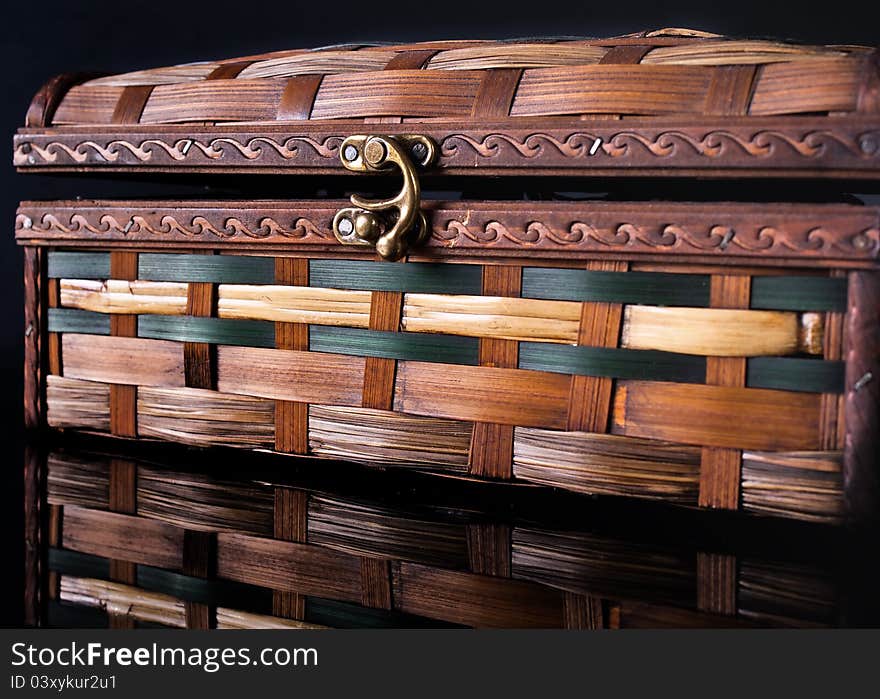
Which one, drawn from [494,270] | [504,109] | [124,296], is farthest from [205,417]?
[504,109]

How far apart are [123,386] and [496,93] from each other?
580 millimetres

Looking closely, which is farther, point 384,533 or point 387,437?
point 387,437

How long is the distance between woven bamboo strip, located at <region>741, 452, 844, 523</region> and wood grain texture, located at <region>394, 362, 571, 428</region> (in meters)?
0.20

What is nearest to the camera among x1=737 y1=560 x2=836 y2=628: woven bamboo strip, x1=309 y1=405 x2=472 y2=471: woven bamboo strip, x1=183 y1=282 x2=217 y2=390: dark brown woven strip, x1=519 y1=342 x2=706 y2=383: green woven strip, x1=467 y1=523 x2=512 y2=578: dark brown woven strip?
x1=737 y1=560 x2=836 y2=628: woven bamboo strip

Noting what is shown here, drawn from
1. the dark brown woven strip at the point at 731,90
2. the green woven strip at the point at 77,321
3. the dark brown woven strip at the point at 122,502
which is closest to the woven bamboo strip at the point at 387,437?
the dark brown woven strip at the point at 122,502

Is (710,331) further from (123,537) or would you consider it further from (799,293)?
(123,537)

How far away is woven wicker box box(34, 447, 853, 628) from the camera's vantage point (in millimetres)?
908

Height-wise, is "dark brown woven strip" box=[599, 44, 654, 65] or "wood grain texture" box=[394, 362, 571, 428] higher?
"dark brown woven strip" box=[599, 44, 654, 65]

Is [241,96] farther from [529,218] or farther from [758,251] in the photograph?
[758,251]

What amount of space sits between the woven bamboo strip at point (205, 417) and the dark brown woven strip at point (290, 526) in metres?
0.10

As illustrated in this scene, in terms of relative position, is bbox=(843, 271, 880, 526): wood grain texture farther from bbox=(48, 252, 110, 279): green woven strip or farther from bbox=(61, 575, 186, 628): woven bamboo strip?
bbox=(48, 252, 110, 279): green woven strip

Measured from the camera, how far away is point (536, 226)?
3.69ft

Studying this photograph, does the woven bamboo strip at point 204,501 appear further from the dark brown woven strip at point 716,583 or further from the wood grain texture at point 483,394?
the dark brown woven strip at point 716,583

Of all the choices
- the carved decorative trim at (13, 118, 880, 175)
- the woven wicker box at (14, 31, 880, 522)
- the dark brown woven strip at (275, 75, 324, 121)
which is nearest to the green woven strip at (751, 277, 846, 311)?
the woven wicker box at (14, 31, 880, 522)
